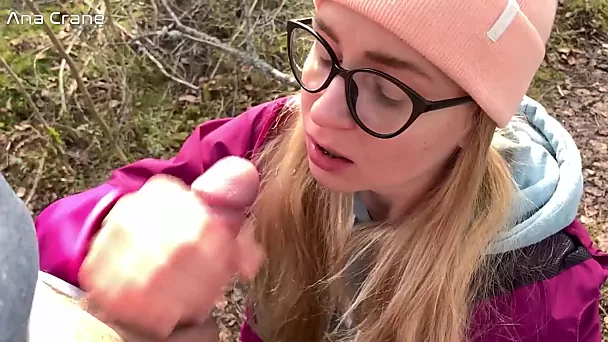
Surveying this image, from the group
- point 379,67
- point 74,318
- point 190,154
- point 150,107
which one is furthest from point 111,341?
point 150,107

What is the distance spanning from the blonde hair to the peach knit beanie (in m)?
0.07

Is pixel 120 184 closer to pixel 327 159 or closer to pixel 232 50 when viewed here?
pixel 327 159

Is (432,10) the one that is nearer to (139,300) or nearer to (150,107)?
(139,300)

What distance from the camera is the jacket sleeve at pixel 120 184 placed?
0.92 metres

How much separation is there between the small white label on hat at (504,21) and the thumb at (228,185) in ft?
1.23

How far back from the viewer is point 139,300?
0.72m

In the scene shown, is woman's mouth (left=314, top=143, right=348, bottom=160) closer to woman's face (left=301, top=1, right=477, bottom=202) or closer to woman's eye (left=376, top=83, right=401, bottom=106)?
woman's face (left=301, top=1, right=477, bottom=202)

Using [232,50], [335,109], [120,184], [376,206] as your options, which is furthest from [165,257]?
[232,50]

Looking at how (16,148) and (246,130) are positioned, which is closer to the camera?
(246,130)

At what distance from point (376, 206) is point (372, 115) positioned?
32 centimetres

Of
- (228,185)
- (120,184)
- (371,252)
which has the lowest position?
(371,252)

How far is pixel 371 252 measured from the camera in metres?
1.21

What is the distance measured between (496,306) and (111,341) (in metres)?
0.68

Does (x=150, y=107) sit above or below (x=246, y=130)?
below
